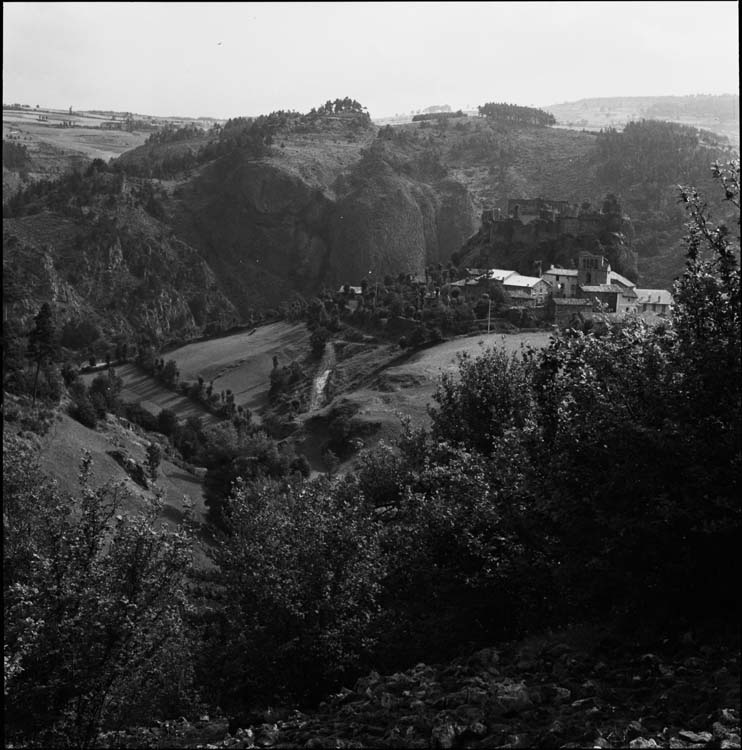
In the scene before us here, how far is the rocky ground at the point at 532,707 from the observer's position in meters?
10.6

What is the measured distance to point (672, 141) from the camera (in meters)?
178

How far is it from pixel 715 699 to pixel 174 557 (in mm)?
7638

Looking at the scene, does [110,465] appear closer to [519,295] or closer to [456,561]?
[456,561]

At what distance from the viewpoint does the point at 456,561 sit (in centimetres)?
1861

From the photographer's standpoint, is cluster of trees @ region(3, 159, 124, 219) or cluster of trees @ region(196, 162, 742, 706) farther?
cluster of trees @ region(3, 159, 124, 219)

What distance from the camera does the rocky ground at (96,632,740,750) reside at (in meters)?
10.6

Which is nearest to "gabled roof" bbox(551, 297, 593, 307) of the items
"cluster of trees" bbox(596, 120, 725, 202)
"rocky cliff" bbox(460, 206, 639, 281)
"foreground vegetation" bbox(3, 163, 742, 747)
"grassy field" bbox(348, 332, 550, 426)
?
"grassy field" bbox(348, 332, 550, 426)

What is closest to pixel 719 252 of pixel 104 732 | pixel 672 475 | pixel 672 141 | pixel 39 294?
pixel 672 475

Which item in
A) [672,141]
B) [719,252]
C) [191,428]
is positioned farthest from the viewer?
[672,141]

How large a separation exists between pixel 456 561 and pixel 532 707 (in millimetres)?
6993

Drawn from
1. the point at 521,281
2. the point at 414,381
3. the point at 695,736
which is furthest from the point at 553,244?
the point at 695,736

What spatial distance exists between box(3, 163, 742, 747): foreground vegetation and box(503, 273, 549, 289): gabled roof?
73588mm

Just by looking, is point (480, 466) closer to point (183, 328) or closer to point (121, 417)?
point (121, 417)

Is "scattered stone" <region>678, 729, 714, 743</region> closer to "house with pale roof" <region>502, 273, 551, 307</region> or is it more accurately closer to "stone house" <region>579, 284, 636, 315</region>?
"stone house" <region>579, 284, 636, 315</region>
